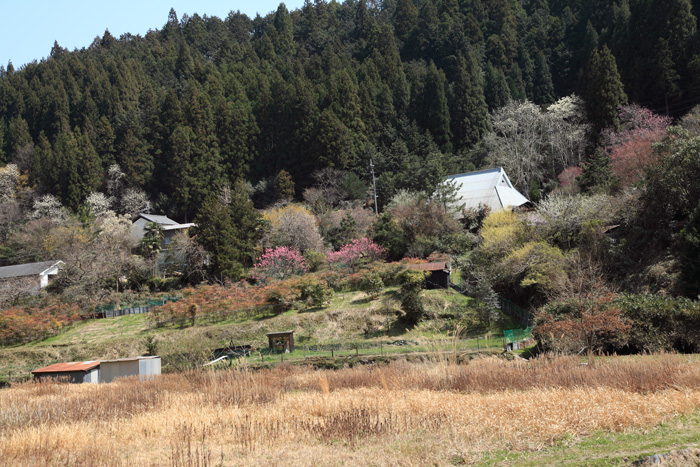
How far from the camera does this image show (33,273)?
3734cm

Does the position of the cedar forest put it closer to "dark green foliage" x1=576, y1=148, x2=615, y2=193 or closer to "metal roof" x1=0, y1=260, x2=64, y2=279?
"dark green foliage" x1=576, y1=148, x2=615, y2=193

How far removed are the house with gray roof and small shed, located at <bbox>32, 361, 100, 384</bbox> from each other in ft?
63.4

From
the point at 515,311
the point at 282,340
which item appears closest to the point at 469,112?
the point at 515,311

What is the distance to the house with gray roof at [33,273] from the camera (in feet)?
119

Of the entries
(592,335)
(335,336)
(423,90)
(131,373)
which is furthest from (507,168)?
(131,373)

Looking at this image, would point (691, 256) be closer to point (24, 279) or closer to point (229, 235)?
point (229, 235)

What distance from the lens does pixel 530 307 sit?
23141 millimetres

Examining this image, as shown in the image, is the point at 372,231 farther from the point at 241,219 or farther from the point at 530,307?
the point at 530,307

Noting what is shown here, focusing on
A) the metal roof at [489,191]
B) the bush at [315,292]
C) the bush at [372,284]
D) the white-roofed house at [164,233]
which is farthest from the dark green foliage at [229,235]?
the metal roof at [489,191]

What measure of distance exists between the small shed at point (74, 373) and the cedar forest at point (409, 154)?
844cm

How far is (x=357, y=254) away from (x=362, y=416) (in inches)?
932

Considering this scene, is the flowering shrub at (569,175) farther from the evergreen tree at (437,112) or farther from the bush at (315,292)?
the bush at (315,292)

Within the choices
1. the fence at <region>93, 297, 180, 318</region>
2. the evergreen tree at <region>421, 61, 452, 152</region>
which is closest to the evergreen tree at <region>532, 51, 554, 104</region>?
the evergreen tree at <region>421, 61, 452, 152</region>

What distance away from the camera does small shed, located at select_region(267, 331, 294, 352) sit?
75.0 feet
